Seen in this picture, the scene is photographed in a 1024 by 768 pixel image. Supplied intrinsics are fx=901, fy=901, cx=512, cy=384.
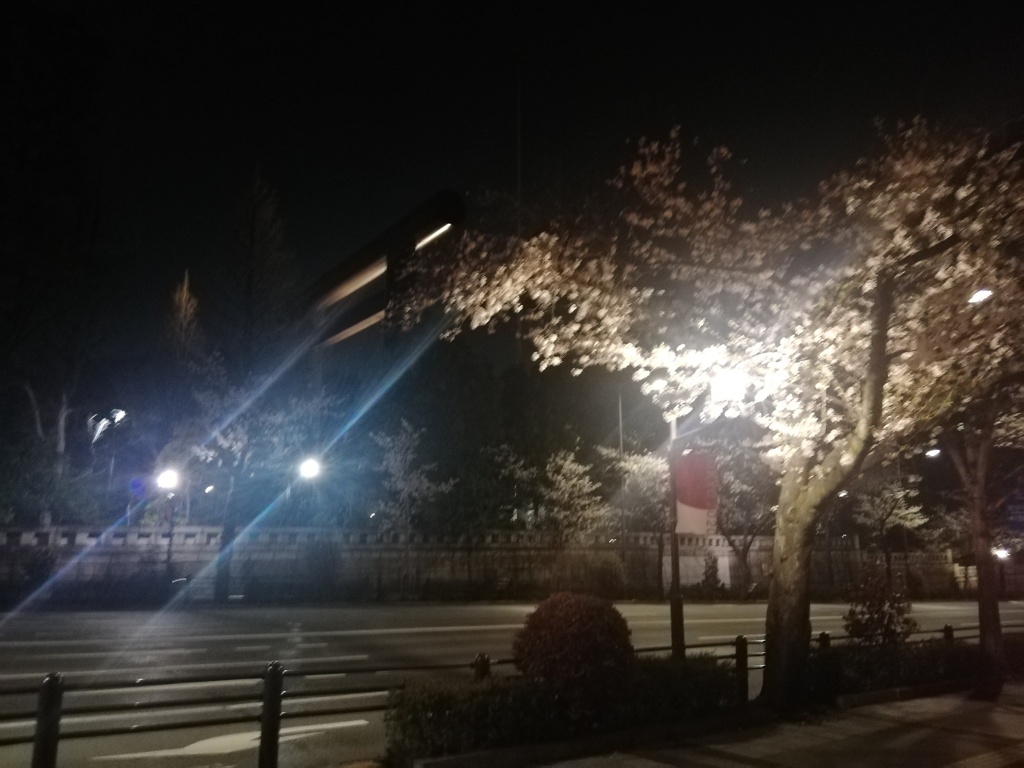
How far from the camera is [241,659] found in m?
15.0

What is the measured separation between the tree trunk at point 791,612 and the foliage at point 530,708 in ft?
4.72

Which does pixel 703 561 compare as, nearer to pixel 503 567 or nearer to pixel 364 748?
pixel 503 567

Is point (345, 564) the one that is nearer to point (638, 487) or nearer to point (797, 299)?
point (638, 487)

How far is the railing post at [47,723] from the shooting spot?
6.62m

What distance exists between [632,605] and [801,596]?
22.1m

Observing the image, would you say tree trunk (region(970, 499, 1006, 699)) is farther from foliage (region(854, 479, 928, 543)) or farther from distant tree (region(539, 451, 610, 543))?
foliage (region(854, 479, 928, 543))

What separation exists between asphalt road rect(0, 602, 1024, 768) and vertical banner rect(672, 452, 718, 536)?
3.24 metres

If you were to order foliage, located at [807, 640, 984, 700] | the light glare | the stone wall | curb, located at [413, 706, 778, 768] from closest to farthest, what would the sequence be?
curb, located at [413, 706, 778, 768], foliage, located at [807, 640, 984, 700], the light glare, the stone wall

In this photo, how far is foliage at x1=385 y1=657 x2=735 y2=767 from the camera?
28.3 feet

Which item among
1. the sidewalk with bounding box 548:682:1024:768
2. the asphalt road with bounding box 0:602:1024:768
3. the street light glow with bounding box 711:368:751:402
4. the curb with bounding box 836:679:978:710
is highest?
the street light glow with bounding box 711:368:751:402

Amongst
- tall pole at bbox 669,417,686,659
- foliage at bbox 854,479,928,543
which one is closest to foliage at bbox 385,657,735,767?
tall pole at bbox 669,417,686,659

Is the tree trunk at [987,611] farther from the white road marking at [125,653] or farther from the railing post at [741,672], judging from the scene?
the white road marking at [125,653]

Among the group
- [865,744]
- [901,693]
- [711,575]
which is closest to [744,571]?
[711,575]

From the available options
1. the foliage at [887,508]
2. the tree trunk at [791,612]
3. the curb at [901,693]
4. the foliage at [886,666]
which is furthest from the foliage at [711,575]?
the tree trunk at [791,612]
